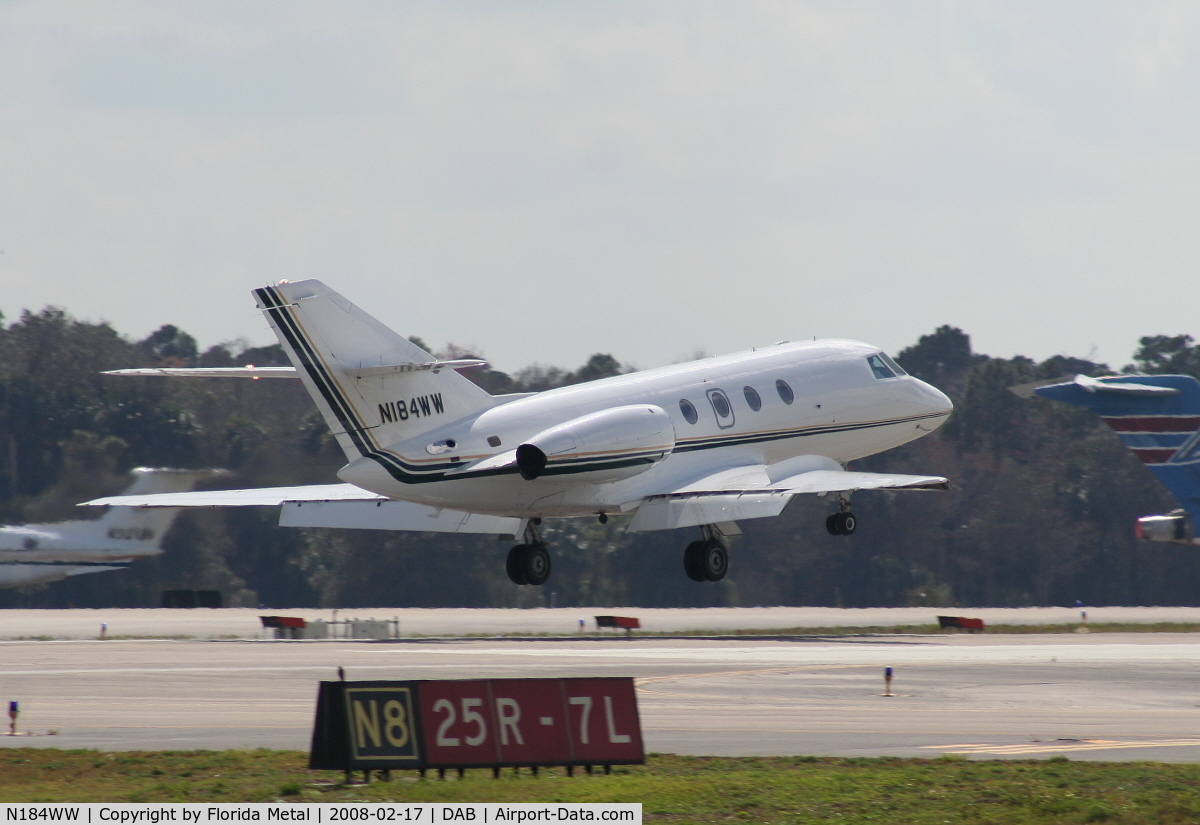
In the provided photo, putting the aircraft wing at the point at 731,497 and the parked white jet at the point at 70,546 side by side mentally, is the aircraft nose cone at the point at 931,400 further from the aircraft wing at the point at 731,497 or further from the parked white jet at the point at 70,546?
the parked white jet at the point at 70,546

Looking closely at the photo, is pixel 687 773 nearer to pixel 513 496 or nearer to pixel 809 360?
pixel 513 496

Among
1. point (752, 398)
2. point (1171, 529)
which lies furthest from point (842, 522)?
point (1171, 529)

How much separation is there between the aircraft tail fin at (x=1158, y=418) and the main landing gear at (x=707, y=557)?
60.8 ft

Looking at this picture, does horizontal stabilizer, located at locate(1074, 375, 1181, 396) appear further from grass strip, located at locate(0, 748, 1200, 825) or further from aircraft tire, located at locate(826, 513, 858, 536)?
grass strip, located at locate(0, 748, 1200, 825)

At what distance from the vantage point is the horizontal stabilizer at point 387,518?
126 ft

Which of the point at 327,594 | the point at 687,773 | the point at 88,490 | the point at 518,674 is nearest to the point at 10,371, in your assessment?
the point at 327,594

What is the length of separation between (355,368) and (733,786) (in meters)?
17.7

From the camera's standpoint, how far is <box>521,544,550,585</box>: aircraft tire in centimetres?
3784

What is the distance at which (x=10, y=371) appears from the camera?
8688 cm

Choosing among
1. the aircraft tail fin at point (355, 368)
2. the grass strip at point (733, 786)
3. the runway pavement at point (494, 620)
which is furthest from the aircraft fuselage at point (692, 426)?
the grass strip at point (733, 786)

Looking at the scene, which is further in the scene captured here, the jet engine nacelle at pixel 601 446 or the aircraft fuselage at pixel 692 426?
the aircraft fuselage at pixel 692 426

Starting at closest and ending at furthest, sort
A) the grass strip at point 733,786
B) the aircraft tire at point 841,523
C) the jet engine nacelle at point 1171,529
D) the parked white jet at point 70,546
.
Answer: the grass strip at point 733,786 < the aircraft tire at point 841,523 < the jet engine nacelle at point 1171,529 < the parked white jet at point 70,546

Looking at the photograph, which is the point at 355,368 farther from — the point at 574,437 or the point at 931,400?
the point at 931,400
